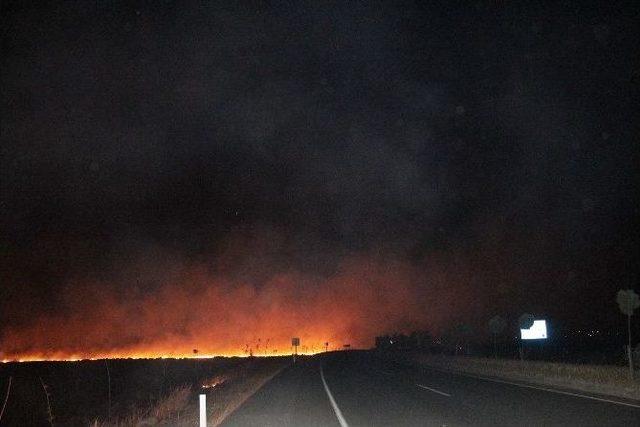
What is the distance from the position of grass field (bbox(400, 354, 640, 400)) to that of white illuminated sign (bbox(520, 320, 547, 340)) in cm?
2288

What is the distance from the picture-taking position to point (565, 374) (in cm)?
2486

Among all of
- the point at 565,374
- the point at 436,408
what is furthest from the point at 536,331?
the point at 436,408

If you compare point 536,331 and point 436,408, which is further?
point 536,331

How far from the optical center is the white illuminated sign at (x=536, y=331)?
2330 inches

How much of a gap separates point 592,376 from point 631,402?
18.9ft

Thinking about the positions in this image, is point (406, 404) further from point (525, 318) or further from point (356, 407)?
point (525, 318)

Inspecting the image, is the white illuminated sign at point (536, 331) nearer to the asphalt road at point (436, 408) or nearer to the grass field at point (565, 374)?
the grass field at point (565, 374)

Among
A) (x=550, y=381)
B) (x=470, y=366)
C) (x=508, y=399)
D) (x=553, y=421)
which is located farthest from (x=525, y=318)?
(x=553, y=421)

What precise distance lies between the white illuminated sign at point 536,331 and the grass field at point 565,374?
75.1 feet

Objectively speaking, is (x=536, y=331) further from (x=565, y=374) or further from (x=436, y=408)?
(x=436, y=408)

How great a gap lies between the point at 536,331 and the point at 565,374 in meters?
37.5

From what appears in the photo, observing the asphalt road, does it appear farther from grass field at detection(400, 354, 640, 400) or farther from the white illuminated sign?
the white illuminated sign

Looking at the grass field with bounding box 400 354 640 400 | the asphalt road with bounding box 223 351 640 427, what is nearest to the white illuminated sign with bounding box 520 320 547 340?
the grass field with bounding box 400 354 640 400

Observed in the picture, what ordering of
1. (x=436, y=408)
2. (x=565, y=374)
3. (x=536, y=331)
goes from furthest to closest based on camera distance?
(x=536, y=331) < (x=565, y=374) < (x=436, y=408)
